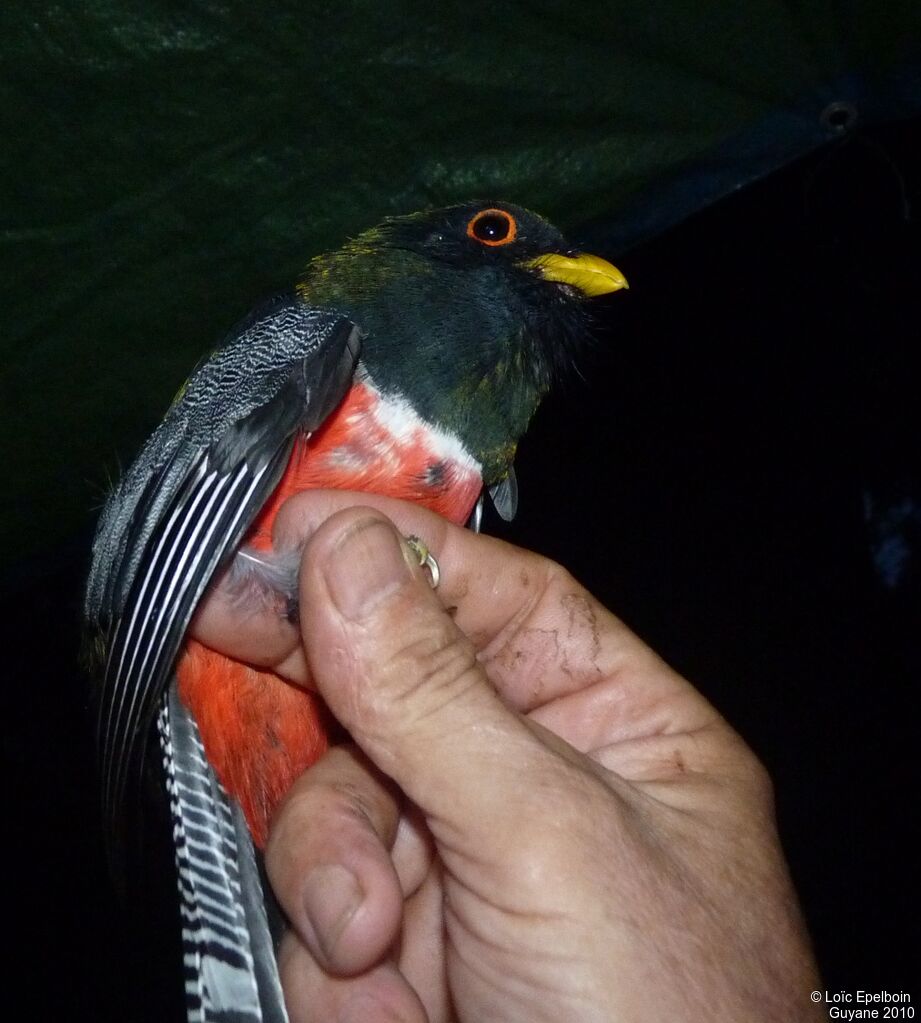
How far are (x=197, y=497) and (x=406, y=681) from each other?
796 mm

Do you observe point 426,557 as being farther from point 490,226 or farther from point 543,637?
point 490,226

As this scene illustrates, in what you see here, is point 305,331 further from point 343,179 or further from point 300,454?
point 343,179

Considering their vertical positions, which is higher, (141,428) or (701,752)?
(141,428)

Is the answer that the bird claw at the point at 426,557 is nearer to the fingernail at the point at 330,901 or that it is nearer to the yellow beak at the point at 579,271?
the fingernail at the point at 330,901

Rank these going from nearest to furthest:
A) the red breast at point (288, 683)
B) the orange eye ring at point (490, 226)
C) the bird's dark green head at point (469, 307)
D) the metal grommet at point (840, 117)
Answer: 1. the red breast at point (288, 683)
2. the bird's dark green head at point (469, 307)
3. the orange eye ring at point (490, 226)
4. the metal grommet at point (840, 117)

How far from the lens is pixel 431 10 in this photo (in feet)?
8.94

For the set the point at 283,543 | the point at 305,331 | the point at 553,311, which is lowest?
the point at 283,543

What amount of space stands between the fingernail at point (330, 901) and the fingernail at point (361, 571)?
51cm

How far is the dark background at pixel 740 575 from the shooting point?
4500mm

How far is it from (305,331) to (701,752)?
4.66ft

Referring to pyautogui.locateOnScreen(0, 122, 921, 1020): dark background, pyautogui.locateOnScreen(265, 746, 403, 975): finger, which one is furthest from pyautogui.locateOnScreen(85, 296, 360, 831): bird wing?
pyautogui.locateOnScreen(0, 122, 921, 1020): dark background

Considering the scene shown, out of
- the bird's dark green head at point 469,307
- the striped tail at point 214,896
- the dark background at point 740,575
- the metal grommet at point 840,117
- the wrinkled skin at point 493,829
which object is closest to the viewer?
the wrinkled skin at point 493,829

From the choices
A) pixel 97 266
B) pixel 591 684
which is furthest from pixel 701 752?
pixel 97 266

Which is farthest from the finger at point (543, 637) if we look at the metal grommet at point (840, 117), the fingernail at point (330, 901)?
the metal grommet at point (840, 117)
